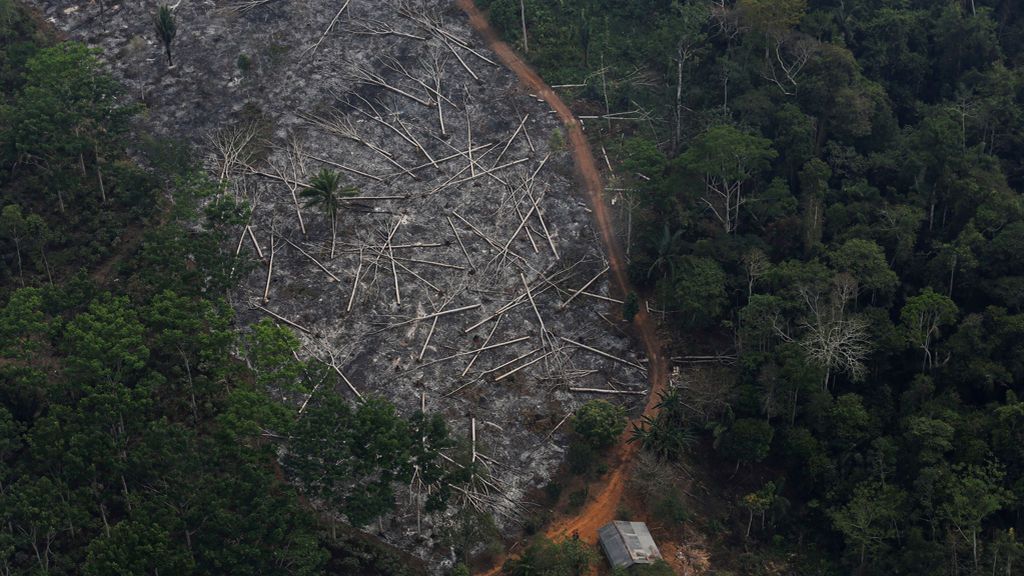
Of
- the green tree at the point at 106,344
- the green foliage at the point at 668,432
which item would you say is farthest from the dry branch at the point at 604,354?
the green tree at the point at 106,344

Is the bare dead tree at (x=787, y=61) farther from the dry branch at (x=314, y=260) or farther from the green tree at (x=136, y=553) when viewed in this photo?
the green tree at (x=136, y=553)

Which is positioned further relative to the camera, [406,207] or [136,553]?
[406,207]

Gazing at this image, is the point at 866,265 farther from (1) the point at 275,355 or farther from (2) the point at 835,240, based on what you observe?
(1) the point at 275,355

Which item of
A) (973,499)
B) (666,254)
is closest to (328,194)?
(666,254)

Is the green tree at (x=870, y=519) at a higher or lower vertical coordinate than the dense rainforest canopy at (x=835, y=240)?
lower

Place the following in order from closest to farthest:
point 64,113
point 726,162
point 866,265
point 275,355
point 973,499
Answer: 1. point 973,499
2. point 275,355
3. point 866,265
4. point 726,162
5. point 64,113

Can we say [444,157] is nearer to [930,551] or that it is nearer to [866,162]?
[866,162]
